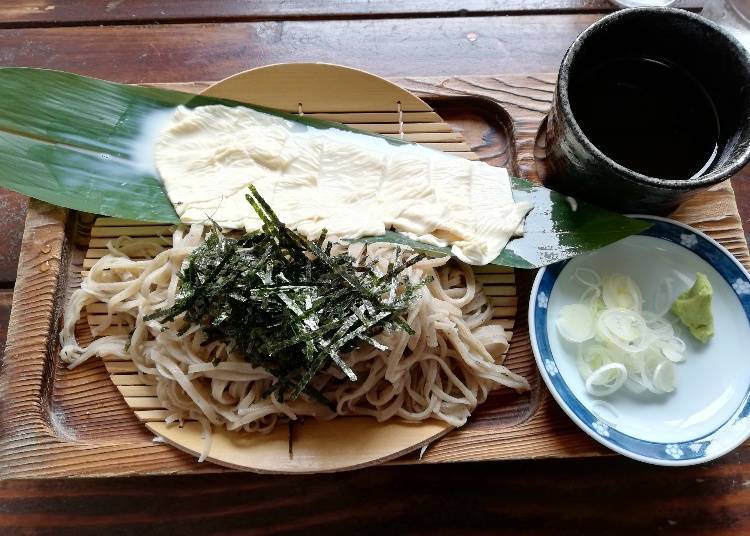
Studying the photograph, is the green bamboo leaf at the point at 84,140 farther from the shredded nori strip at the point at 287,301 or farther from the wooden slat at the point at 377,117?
the shredded nori strip at the point at 287,301

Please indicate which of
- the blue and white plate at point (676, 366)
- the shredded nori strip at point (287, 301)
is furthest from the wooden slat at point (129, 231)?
the blue and white plate at point (676, 366)

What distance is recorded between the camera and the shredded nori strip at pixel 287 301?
171 cm

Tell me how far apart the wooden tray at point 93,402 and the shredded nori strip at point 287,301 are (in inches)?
14.2

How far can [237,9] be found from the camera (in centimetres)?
267

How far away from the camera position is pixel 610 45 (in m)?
2.00

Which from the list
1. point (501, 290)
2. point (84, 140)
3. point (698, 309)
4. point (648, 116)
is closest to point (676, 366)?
point (698, 309)

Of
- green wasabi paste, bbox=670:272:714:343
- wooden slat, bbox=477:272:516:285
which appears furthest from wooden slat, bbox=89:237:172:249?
green wasabi paste, bbox=670:272:714:343

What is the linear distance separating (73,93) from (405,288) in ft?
4.29

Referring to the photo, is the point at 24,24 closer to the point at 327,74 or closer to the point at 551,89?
the point at 327,74

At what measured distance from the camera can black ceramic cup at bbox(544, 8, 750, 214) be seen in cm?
→ 185

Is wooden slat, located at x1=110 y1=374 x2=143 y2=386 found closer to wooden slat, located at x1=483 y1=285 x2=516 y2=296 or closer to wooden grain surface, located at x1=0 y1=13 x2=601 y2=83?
wooden slat, located at x1=483 y1=285 x2=516 y2=296

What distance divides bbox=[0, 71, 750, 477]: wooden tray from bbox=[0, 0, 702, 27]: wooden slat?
0.61m

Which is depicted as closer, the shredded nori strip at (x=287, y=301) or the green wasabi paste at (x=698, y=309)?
the shredded nori strip at (x=287, y=301)

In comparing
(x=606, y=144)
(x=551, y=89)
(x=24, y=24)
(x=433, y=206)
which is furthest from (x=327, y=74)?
(x=24, y=24)
